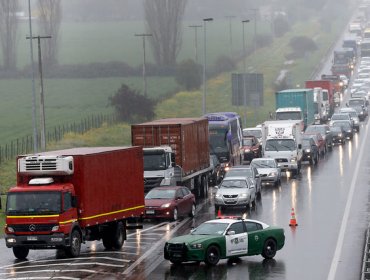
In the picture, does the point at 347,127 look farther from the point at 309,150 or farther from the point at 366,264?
the point at 366,264

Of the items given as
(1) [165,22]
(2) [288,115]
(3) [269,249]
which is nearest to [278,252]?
(3) [269,249]

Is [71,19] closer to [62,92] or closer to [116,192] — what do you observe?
[62,92]

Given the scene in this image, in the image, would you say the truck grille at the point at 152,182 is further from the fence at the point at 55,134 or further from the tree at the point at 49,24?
the tree at the point at 49,24

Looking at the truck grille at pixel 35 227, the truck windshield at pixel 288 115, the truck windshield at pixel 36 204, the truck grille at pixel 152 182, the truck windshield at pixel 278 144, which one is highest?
the truck windshield at pixel 288 115

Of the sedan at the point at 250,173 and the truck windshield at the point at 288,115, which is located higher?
the truck windshield at the point at 288,115

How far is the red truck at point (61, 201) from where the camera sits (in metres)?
36.1

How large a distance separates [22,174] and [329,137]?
45433 millimetres

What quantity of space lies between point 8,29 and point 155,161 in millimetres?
75500

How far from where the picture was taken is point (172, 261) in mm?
34781

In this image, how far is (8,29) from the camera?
406 ft

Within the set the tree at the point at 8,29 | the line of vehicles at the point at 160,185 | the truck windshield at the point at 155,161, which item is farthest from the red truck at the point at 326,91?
the truck windshield at the point at 155,161

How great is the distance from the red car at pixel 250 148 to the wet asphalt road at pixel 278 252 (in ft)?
45.7

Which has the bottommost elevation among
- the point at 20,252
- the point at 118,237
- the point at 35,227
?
the point at 20,252

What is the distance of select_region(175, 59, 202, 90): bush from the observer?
126 m
